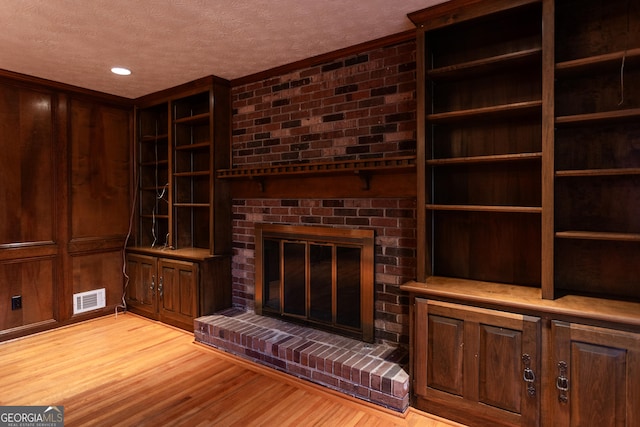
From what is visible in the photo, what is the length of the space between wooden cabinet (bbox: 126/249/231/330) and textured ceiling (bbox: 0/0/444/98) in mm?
1782

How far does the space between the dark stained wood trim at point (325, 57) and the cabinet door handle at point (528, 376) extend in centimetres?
215

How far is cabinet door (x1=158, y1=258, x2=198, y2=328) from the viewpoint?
3.41 metres

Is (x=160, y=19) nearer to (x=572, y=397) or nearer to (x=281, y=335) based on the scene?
(x=281, y=335)

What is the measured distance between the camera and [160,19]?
2.34 metres

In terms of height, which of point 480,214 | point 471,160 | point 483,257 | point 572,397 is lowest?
point 572,397

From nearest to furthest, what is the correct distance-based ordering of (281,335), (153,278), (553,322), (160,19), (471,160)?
(553,322) → (471,160) → (160,19) → (281,335) → (153,278)

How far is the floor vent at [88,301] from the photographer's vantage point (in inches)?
148

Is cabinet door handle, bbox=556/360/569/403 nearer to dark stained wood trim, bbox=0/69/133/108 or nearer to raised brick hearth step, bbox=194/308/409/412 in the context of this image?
raised brick hearth step, bbox=194/308/409/412

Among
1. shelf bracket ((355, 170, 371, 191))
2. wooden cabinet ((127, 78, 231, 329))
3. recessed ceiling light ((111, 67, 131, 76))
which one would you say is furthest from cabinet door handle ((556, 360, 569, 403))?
recessed ceiling light ((111, 67, 131, 76))

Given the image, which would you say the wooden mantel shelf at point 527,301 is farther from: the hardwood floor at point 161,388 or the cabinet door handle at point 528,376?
the hardwood floor at point 161,388

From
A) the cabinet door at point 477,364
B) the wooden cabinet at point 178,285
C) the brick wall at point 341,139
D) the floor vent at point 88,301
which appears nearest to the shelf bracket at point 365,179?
the brick wall at point 341,139

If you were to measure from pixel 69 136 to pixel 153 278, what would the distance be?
5.55 feet

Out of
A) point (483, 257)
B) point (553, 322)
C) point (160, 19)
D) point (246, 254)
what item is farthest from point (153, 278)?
point (553, 322)

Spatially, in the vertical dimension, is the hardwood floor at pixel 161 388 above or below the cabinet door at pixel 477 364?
below
